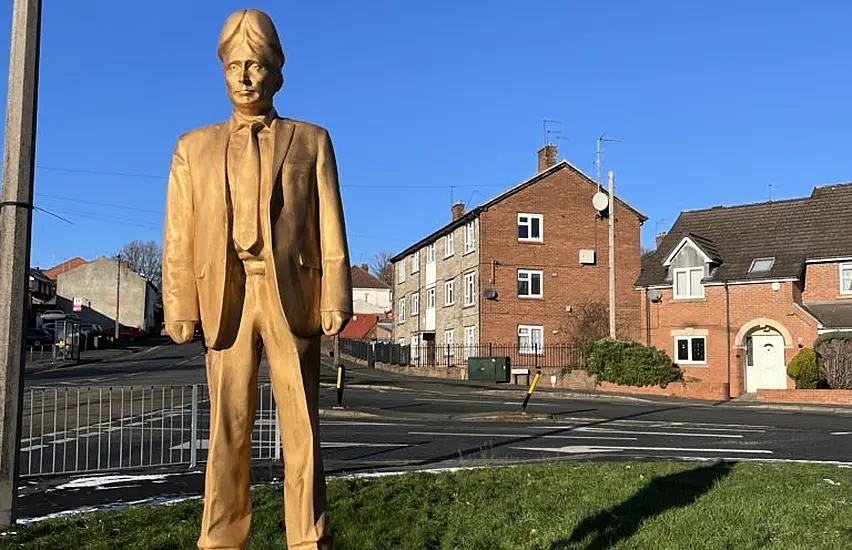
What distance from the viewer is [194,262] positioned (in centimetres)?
486

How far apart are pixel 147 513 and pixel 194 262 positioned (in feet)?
11.6

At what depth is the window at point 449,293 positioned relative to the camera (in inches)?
1950

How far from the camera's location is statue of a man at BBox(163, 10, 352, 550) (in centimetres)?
471

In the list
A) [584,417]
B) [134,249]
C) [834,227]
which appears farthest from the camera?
[134,249]

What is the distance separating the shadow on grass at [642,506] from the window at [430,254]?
4424cm

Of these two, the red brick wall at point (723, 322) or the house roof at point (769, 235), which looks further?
the house roof at point (769, 235)

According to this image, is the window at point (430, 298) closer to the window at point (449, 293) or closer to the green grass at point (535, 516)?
the window at point (449, 293)

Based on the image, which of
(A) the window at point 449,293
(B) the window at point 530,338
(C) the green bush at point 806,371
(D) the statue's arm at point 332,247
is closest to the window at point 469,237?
(A) the window at point 449,293

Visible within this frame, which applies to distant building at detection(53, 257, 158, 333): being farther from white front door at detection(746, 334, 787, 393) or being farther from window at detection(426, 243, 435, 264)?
white front door at detection(746, 334, 787, 393)

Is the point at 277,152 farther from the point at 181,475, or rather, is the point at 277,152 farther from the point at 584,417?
the point at 584,417

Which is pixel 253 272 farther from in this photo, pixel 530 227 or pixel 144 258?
pixel 144 258

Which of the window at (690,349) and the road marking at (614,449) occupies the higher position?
the window at (690,349)

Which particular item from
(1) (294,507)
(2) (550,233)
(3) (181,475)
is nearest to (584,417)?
(3) (181,475)

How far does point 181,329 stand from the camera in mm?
4812
